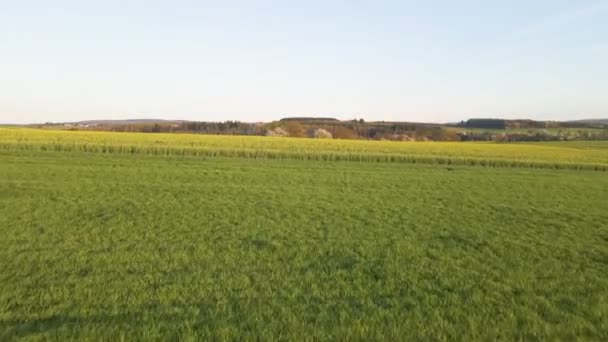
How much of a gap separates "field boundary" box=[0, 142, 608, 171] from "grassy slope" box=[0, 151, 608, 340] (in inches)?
584

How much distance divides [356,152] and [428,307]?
28038 mm

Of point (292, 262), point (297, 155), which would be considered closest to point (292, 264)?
point (292, 262)

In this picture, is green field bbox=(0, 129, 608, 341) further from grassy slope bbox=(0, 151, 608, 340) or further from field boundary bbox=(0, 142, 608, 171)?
field boundary bbox=(0, 142, 608, 171)

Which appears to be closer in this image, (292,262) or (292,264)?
(292,264)

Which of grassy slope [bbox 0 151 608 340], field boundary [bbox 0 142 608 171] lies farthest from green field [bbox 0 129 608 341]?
field boundary [bbox 0 142 608 171]

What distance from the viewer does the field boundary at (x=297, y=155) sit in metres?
29.7

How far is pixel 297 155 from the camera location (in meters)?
30.8

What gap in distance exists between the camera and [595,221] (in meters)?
12.1

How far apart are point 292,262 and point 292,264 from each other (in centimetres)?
11

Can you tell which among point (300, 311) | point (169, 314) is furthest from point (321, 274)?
point (169, 314)

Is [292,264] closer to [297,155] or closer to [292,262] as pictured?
A: [292,262]

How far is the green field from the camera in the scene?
4.92 metres

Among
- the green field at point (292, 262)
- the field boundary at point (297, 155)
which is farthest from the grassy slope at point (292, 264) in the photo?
the field boundary at point (297, 155)

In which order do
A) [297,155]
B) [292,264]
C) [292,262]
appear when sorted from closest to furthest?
[292,264], [292,262], [297,155]
